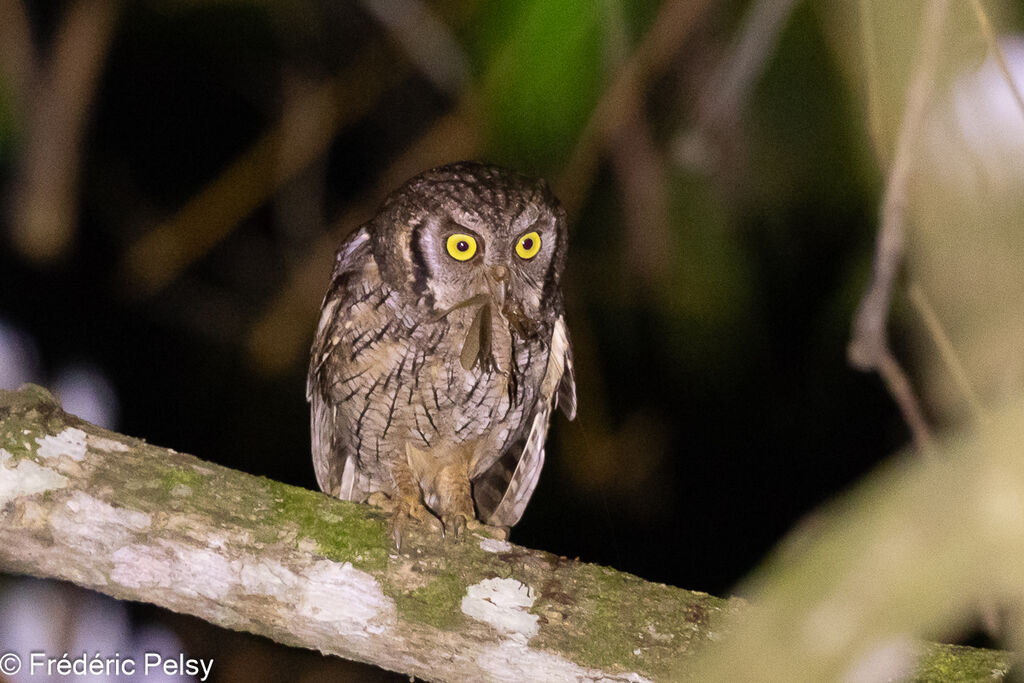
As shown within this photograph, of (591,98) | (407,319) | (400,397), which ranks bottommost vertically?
(400,397)

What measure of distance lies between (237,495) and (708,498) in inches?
129

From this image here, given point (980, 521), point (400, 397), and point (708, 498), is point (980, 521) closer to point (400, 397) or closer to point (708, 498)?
point (400, 397)

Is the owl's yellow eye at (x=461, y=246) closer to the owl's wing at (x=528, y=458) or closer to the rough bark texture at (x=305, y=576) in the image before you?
the owl's wing at (x=528, y=458)

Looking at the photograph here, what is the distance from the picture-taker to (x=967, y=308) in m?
0.87

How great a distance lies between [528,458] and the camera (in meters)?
2.32

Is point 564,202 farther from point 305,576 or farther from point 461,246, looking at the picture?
point 305,576

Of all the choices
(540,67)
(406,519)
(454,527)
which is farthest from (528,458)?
(540,67)

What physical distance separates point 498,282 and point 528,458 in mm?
690

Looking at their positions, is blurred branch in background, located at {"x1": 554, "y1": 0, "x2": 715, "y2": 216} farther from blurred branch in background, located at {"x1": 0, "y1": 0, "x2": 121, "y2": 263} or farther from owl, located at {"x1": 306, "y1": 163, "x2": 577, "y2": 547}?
blurred branch in background, located at {"x1": 0, "y1": 0, "x2": 121, "y2": 263}

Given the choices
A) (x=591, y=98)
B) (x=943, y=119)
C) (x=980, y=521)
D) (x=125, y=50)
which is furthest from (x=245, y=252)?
(x=980, y=521)

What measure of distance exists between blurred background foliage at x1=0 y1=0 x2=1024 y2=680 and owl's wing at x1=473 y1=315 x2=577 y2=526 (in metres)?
0.34

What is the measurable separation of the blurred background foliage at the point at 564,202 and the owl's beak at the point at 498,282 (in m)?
0.28

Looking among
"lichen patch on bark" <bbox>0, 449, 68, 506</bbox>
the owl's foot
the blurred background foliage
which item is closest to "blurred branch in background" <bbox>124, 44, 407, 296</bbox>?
the blurred background foliage

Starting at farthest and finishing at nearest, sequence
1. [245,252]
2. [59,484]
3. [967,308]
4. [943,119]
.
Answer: [245,252] → [59,484] → [943,119] → [967,308]
